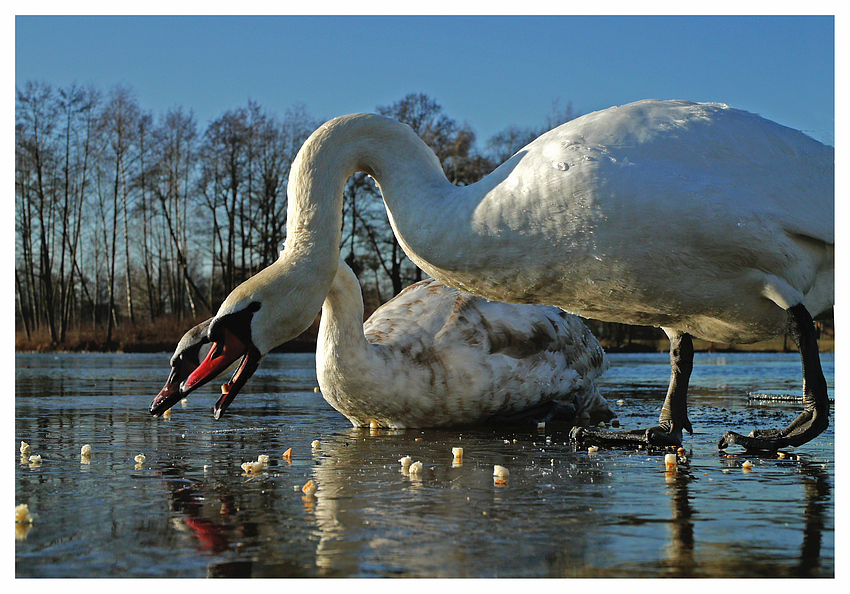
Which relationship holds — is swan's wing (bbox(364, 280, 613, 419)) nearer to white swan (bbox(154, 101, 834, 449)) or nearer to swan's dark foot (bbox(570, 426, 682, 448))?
swan's dark foot (bbox(570, 426, 682, 448))

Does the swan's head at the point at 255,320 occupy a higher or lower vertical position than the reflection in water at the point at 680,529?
higher

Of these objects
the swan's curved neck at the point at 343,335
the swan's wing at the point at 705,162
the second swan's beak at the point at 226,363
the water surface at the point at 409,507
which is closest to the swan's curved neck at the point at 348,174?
the second swan's beak at the point at 226,363

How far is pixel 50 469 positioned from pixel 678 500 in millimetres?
3070

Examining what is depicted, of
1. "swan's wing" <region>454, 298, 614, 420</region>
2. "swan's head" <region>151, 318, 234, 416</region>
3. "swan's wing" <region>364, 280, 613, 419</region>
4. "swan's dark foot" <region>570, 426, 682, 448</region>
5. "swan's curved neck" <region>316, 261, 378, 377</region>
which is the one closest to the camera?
"swan's head" <region>151, 318, 234, 416</region>

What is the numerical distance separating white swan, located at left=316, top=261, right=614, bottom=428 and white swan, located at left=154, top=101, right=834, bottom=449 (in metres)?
1.62

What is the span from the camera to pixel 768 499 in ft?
11.3

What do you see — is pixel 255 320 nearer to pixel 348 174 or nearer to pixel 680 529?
pixel 348 174

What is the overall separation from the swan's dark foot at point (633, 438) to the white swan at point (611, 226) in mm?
532

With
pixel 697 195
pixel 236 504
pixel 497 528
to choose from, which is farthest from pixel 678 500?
pixel 236 504

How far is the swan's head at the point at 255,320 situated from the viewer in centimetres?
438

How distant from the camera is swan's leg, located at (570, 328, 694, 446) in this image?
5273 millimetres

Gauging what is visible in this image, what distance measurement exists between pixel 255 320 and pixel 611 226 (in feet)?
6.09

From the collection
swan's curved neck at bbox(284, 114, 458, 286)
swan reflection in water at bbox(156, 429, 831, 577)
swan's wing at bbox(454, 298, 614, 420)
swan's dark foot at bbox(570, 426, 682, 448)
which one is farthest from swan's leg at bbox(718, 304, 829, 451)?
swan's wing at bbox(454, 298, 614, 420)

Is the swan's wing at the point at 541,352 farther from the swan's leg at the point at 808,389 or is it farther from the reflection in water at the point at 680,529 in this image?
the reflection in water at the point at 680,529
